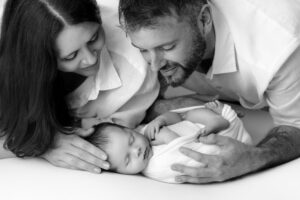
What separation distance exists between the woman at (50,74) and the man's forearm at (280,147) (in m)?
0.51

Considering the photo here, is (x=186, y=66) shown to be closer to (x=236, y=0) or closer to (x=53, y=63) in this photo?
(x=236, y=0)

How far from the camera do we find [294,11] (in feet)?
5.78

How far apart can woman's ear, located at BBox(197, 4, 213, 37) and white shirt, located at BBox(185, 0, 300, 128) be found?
4 cm

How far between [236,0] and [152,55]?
0.39 metres

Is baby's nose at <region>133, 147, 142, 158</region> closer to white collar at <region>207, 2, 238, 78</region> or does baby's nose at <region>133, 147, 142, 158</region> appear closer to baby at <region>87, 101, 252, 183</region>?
baby at <region>87, 101, 252, 183</region>

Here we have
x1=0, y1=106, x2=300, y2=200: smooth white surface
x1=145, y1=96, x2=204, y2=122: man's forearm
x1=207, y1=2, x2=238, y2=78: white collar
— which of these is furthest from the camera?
x1=145, y1=96, x2=204, y2=122: man's forearm

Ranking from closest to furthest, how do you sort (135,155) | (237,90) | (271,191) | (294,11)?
(271,191)
(135,155)
(294,11)
(237,90)

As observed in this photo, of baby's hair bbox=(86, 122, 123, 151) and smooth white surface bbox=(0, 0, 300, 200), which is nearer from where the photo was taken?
smooth white surface bbox=(0, 0, 300, 200)

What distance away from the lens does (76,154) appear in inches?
65.9

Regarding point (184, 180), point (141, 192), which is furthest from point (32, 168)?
point (184, 180)

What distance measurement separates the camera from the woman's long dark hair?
5.30 feet

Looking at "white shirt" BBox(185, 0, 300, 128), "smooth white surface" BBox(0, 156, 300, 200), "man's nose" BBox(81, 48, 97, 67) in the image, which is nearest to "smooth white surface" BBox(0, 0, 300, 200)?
"smooth white surface" BBox(0, 156, 300, 200)

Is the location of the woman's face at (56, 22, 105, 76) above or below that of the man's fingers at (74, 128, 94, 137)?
above

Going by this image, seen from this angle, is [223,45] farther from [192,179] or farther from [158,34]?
→ [192,179]
